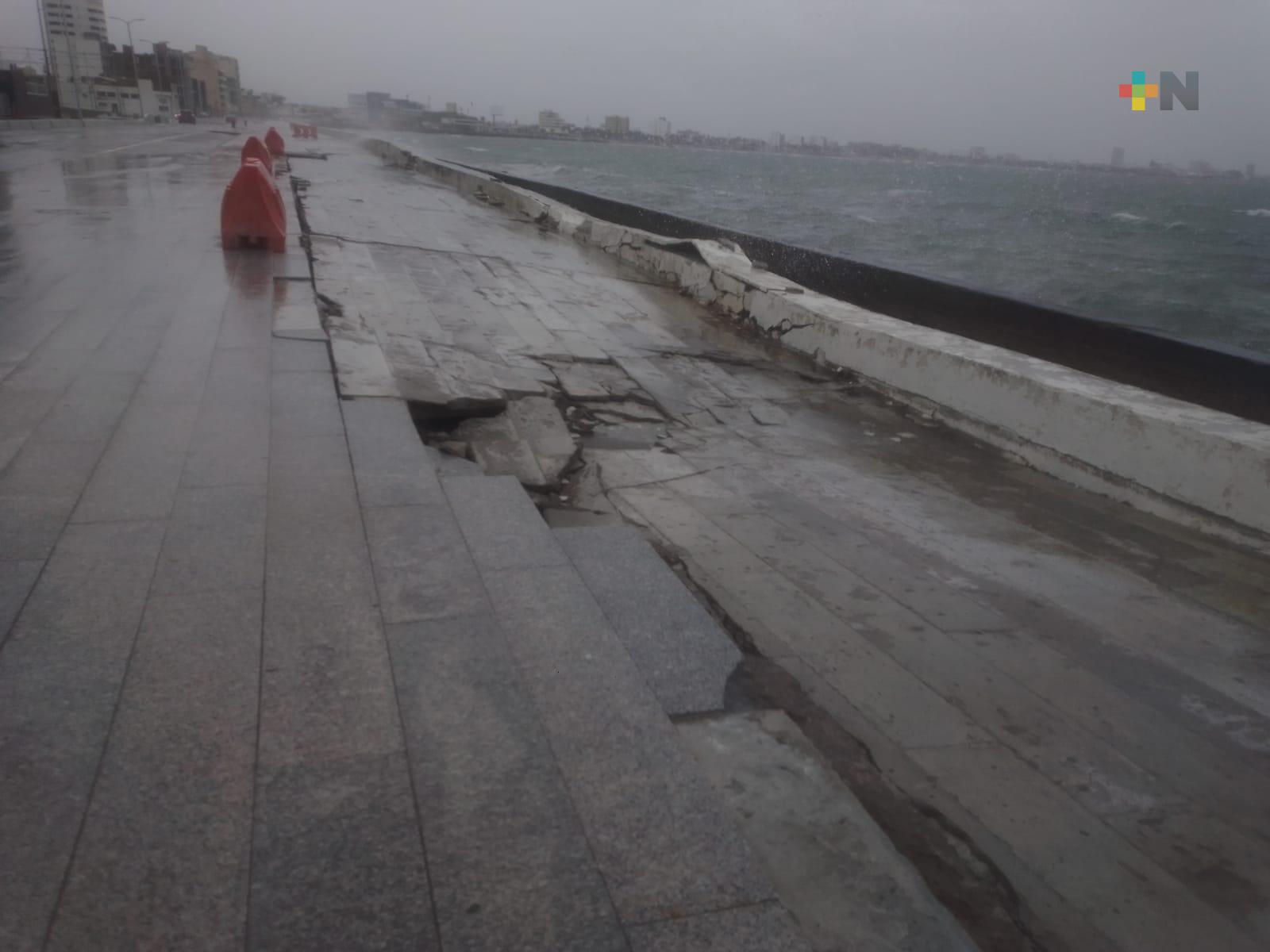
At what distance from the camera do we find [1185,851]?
2.14 metres

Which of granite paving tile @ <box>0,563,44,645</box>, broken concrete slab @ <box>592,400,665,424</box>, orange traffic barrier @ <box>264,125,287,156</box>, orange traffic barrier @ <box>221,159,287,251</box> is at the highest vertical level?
orange traffic barrier @ <box>264,125,287,156</box>

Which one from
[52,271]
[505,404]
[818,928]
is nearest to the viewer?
[818,928]

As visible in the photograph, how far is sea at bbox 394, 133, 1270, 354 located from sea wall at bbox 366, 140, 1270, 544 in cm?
292

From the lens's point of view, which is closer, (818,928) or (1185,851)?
(818,928)

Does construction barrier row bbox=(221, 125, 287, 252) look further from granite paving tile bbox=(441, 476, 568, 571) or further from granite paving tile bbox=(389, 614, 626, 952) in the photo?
granite paving tile bbox=(389, 614, 626, 952)

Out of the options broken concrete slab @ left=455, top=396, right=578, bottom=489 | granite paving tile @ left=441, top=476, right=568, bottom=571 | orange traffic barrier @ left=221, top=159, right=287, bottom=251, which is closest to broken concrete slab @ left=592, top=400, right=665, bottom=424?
broken concrete slab @ left=455, top=396, right=578, bottom=489

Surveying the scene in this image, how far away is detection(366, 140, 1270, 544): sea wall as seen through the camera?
4051 millimetres

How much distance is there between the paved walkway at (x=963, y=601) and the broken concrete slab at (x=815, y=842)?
0.99 feet

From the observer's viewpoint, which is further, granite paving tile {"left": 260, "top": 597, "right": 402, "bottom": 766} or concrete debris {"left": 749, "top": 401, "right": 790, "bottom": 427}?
concrete debris {"left": 749, "top": 401, "right": 790, "bottom": 427}

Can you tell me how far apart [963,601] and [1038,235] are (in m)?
59.0

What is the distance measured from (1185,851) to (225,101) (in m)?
163

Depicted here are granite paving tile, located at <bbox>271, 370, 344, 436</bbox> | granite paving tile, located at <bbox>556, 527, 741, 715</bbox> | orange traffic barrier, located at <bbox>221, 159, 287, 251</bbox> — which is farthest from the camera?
orange traffic barrier, located at <bbox>221, 159, 287, 251</bbox>

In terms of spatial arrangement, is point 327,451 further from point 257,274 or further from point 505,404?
point 257,274

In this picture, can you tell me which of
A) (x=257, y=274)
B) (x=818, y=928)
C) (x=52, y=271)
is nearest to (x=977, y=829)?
(x=818, y=928)
